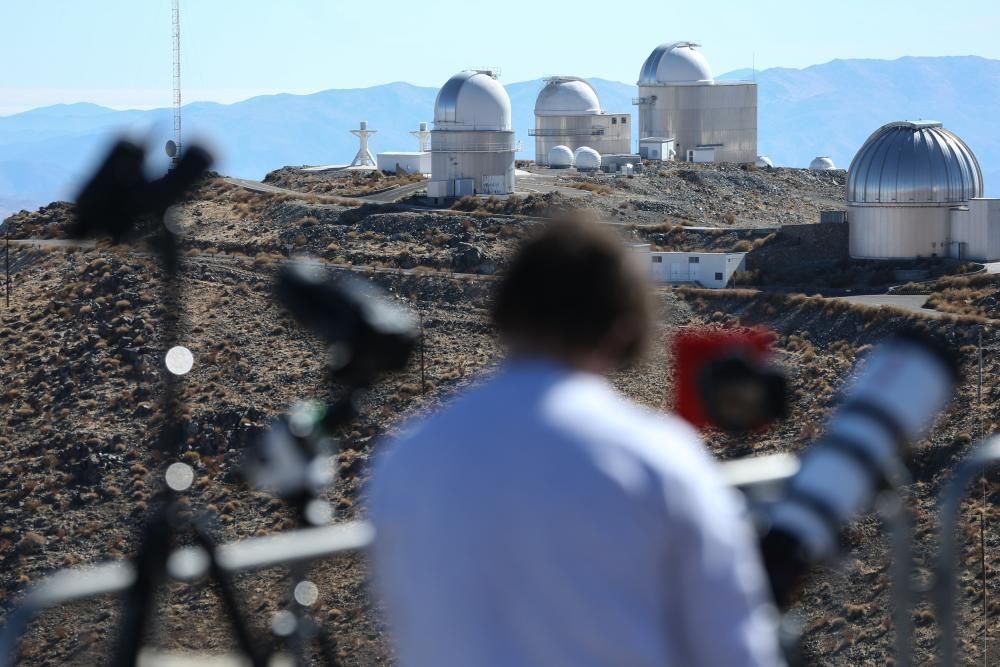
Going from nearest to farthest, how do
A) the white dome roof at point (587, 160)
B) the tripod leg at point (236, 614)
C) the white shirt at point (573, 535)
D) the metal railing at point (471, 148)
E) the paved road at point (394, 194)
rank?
1. the white shirt at point (573, 535)
2. the tripod leg at point (236, 614)
3. the paved road at point (394, 194)
4. the metal railing at point (471, 148)
5. the white dome roof at point (587, 160)

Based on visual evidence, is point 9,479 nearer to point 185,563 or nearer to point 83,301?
point 83,301

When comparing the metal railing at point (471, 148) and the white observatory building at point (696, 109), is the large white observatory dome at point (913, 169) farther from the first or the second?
the white observatory building at point (696, 109)

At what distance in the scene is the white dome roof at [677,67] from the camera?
170 ft

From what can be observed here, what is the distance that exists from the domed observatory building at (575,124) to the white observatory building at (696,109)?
102 centimetres

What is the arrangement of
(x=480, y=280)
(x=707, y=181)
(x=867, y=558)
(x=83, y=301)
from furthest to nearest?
(x=707, y=181)
(x=83, y=301)
(x=480, y=280)
(x=867, y=558)

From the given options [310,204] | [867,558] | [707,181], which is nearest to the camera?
[867,558]

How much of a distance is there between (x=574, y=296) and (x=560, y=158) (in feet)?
156

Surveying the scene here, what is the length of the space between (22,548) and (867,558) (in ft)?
39.8

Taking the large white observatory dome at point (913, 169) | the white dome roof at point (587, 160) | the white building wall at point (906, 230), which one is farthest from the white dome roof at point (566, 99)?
the white building wall at point (906, 230)

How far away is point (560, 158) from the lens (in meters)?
49.5

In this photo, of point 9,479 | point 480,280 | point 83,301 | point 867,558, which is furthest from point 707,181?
point 867,558

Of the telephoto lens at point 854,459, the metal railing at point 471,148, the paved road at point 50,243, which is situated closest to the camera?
the telephoto lens at point 854,459

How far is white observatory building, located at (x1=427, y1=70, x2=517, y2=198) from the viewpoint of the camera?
3847 cm

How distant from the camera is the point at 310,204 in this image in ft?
125
